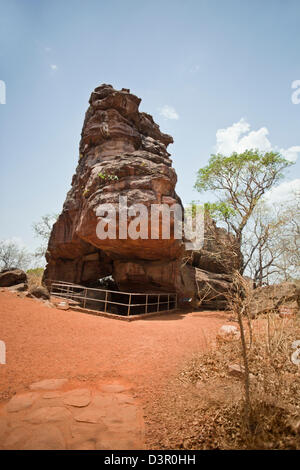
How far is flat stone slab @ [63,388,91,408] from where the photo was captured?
3.05 metres

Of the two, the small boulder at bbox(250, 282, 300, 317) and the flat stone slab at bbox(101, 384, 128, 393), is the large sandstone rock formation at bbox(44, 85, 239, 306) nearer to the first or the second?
the small boulder at bbox(250, 282, 300, 317)

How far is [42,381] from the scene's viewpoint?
368cm

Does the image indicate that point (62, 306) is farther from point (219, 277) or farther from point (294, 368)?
point (219, 277)

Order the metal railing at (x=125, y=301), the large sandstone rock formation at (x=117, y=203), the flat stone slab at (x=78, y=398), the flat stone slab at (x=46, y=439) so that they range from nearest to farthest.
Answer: the flat stone slab at (x=46, y=439) → the flat stone slab at (x=78, y=398) → the large sandstone rock formation at (x=117, y=203) → the metal railing at (x=125, y=301)

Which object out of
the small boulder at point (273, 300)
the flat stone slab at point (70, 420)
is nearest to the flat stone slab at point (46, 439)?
the flat stone slab at point (70, 420)

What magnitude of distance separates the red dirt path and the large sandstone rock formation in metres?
4.93

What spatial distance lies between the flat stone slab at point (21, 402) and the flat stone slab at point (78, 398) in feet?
1.48

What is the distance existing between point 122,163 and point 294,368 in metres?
12.1

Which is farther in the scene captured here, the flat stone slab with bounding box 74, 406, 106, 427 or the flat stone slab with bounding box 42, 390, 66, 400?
the flat stone slab with bounding box 42, 390, 66, 400

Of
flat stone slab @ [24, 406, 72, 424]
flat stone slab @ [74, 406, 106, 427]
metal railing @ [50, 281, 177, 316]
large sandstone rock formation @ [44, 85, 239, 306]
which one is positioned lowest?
metal railing @ [50, 281, 177, 316]

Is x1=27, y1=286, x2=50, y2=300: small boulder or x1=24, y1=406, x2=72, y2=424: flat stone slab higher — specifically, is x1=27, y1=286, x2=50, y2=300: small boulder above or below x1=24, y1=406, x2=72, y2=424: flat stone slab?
above

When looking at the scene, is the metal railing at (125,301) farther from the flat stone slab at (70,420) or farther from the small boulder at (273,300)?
the flat stone slab at (70,420)

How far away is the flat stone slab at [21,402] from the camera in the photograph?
2851mm

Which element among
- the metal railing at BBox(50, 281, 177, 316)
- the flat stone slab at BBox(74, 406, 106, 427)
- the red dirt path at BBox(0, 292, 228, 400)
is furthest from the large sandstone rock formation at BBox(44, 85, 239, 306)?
the flat stone slab at BBox(74, 406, 106, 427)
